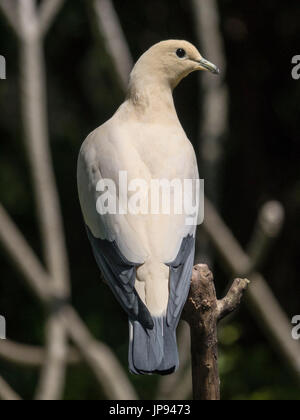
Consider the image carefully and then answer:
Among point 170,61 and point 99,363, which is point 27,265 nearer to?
point 99,363

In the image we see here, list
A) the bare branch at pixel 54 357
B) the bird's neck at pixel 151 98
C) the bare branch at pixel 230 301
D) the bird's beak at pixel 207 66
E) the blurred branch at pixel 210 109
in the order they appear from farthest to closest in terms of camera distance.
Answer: the blurred branch at pixel 210 109, the bare branch at pixel 54 357, the bird's beak at pixel 207 66, the bird's neck at pixel 151 98, the bare branch at pixel 230 301

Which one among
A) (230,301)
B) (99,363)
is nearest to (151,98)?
(230,301)

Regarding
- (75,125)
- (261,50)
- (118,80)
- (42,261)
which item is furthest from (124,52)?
(42,261)

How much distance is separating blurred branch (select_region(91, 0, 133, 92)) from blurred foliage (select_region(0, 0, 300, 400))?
Result: 0.94m

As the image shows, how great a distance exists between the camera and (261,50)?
6516mm

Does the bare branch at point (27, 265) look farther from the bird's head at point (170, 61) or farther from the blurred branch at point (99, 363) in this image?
the bird's head at point (170, 61)

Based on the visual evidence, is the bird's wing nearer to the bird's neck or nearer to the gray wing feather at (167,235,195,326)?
the gray wing feather at (167,235,195,326)

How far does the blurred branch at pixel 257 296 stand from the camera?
16.3 feet

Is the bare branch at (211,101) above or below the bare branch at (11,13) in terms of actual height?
below

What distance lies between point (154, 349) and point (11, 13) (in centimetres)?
301

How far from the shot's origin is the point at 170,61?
3.58 meters

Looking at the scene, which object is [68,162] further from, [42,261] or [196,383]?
[196,383]

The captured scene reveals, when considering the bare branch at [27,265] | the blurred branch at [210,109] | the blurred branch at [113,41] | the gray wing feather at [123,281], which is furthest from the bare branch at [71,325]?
the gray wing feather at [123,281]

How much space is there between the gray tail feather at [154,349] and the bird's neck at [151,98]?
0.95m
